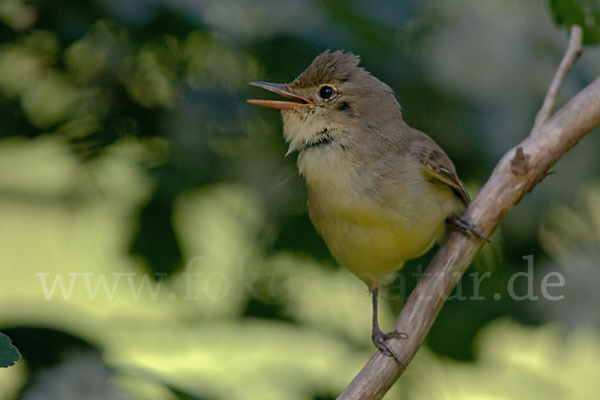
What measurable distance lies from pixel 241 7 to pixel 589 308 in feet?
7.21

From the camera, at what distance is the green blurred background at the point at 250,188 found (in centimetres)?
334

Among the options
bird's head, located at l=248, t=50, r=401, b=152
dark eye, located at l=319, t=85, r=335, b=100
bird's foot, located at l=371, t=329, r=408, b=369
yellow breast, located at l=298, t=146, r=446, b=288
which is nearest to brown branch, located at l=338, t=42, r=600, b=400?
bird's foot, located at l=371, t=329, r=408, b=369

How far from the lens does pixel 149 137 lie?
367 cm

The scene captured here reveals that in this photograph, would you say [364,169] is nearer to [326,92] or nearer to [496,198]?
[326,92]

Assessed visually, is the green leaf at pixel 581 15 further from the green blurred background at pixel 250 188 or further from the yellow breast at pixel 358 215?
the yellow breast at pixel 358 215

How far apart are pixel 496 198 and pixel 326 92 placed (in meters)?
1.00

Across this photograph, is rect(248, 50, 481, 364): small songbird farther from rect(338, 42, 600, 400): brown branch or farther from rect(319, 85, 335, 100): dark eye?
rect(338, 42, 600, 400): brown branch

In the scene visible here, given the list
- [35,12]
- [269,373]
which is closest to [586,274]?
[269,373]

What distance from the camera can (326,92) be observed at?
12.0 ft

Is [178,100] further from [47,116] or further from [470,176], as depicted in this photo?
[470,176]

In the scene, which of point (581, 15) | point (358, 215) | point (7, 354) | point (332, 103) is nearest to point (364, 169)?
point (358, 215)

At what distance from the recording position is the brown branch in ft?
9.60

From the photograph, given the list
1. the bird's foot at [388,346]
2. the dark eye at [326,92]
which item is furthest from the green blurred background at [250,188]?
the bird's foot at [388,346]

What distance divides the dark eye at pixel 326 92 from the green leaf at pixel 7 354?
219 cm
